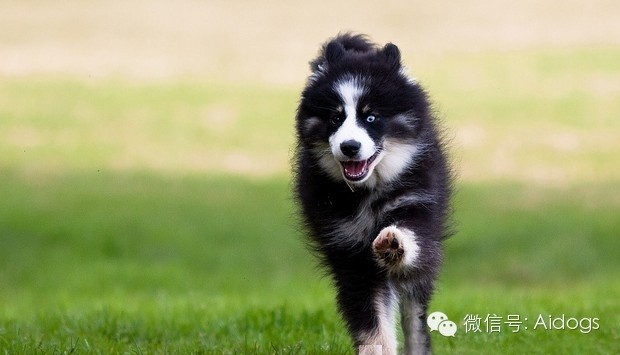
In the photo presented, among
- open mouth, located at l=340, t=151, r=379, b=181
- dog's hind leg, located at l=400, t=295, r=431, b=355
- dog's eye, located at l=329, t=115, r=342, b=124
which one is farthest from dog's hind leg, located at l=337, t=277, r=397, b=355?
dog's eye, located at l=329, t=115, r=342, b=124

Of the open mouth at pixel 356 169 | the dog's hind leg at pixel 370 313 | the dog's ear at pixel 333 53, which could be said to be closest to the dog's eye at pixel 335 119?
the open mouth at pixel 356 169

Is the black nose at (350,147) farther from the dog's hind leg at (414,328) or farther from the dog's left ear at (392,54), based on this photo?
the dog's hind leg at (414,328)

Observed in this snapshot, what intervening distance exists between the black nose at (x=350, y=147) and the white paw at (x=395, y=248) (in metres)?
0.44

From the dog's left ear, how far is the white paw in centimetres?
99

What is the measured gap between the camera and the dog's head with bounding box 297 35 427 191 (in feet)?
20.6

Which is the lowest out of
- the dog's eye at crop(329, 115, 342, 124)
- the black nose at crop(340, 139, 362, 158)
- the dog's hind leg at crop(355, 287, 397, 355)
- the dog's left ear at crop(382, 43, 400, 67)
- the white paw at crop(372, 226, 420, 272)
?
the dog's hind leg at crop(355, 287, 397, 355)

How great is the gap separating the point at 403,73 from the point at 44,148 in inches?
589

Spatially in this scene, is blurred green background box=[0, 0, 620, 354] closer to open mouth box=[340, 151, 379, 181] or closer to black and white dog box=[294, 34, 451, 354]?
black and white dog box=[294, 34, 451, 354]

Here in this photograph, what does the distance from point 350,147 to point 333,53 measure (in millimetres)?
830

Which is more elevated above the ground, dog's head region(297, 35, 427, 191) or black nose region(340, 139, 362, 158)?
dog's head region(297, 35, 427, 191)

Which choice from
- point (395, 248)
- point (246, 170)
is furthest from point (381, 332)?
point (246, 170)

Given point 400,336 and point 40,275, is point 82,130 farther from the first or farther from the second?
point 400,336

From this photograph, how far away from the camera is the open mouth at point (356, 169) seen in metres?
6.27

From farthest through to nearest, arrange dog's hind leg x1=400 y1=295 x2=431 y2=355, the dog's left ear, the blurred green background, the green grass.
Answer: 1. the blurred green background
2. the green grass
3. dog's hind leg x1=400 y1=295 x2=431 y2=355
4. the dog's left ear
